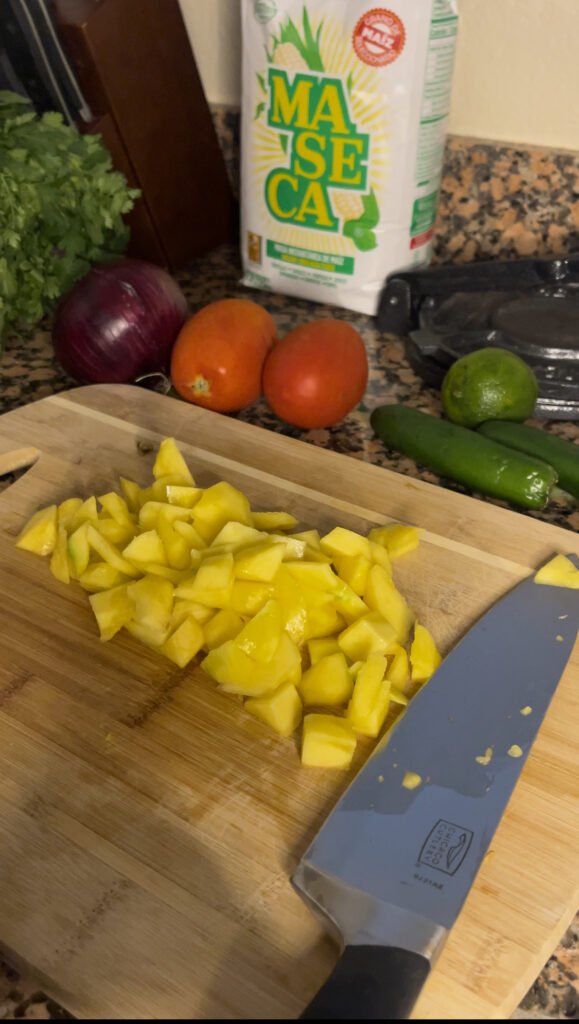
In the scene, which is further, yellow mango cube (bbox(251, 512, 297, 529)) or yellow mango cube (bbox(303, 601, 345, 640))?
yellow mango cube (bbox(251, 512, 297, 529))

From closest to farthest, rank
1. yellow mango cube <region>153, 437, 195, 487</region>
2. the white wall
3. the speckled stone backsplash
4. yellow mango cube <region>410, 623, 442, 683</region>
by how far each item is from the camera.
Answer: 1. yellow mango cube <region>410, 623, 442, 683</region>
2. yellow mango cube <region>153, 437, 195, 487</region>
3. the white wall
4. the speckled stone backsplash

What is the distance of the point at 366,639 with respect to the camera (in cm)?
96

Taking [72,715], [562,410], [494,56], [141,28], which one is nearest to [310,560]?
[72,715]

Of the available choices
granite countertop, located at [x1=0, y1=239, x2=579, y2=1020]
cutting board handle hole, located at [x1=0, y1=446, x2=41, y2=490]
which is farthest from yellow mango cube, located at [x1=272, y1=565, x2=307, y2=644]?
cutting board handle hole, located at [x1=0, y1=446, x2=41, y2=490]

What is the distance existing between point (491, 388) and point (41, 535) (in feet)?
2.48

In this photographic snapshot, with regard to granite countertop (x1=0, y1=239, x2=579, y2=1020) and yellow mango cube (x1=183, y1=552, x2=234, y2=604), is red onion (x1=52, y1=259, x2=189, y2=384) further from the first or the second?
yellow mango cube (x1=183, y1=552, x2=234, y2=604)

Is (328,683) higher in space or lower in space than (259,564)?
lower

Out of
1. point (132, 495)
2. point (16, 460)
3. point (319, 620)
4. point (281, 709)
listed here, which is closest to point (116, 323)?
point (16, 460)

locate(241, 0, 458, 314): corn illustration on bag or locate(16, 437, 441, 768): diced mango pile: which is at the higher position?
locate(241, 0, 458, 314): corn illustration on bag

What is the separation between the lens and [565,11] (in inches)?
58.4

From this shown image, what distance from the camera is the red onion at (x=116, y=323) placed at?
56.7 inches

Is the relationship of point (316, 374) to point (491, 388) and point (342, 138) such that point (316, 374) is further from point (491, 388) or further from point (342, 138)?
point (342, 138)

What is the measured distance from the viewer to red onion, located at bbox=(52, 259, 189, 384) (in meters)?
1.44

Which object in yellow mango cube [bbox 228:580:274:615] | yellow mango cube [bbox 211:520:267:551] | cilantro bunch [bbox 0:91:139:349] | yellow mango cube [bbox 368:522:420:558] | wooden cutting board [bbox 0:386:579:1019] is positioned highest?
cilantro bunch [bbox 0:91:139:349]
